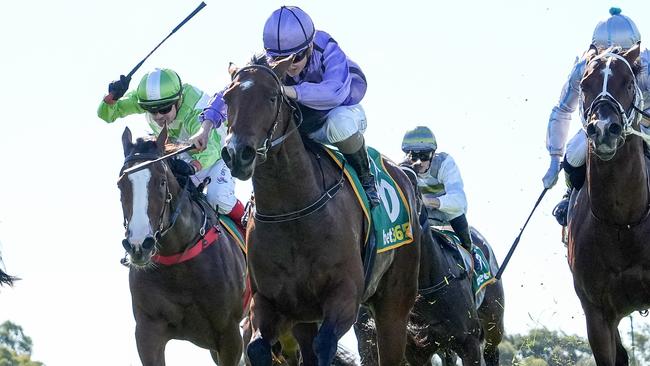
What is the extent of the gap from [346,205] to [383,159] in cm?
152

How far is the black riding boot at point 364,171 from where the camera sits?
11.0m

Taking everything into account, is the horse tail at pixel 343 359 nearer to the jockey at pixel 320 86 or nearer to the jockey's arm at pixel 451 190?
the jockey's arm at pixel 451 190

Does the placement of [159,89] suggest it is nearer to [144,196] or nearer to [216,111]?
[144,196]

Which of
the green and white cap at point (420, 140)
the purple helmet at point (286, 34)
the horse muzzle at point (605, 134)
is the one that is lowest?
the horse muzzle at point (605, 134)

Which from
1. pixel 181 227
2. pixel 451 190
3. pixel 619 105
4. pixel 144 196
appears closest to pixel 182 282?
pixel 181 227

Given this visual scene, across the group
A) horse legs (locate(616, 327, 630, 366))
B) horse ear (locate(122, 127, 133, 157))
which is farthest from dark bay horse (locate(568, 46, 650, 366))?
horse ear (locate(122, 127, 133, 157))

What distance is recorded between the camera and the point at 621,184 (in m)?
10.9

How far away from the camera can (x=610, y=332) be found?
11.2m

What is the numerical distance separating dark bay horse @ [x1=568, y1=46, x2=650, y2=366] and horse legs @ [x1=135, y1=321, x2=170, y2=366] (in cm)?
323

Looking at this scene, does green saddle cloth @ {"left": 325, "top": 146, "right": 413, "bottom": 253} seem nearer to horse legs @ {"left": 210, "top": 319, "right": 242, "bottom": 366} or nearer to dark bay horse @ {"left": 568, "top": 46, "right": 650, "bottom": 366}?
dark bay horse @ {"left": 568, "top": 46, "right": 650, "bottom": 366}

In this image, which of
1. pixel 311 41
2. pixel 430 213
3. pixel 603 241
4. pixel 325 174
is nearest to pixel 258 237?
pixel 325 174

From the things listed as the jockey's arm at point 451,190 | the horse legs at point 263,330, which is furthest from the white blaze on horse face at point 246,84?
the jockey's arm at point 451,190

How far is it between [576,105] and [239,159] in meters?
3.48

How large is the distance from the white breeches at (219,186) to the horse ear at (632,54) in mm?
3799
